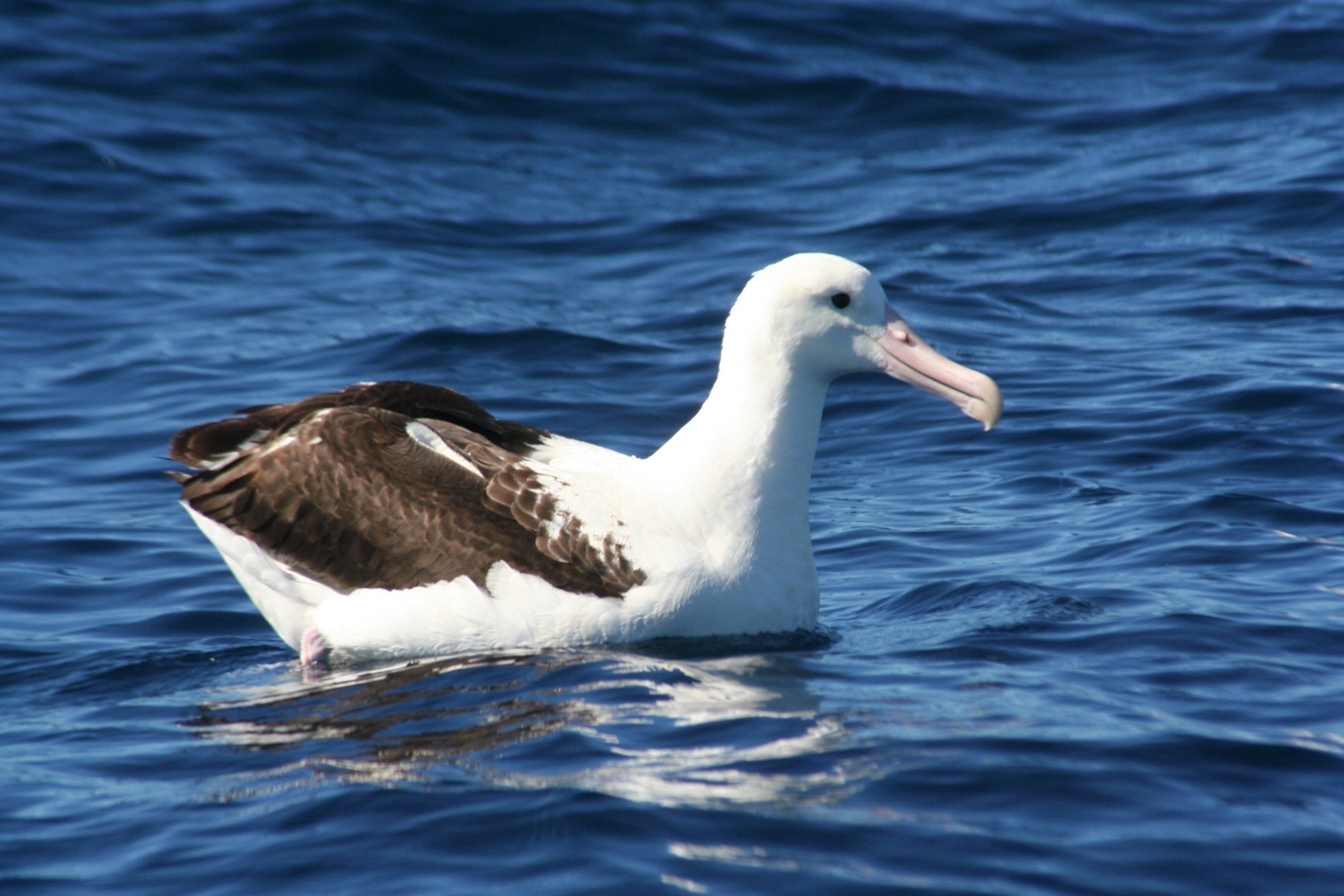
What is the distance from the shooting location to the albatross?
7.46 metres

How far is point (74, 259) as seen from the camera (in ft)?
50.4

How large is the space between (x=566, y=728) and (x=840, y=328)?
241cm

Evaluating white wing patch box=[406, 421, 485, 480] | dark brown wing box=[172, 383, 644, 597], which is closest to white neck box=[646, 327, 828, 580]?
dark brown wing box=[172, 383, 644, 597]

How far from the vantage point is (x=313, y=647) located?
7.91m

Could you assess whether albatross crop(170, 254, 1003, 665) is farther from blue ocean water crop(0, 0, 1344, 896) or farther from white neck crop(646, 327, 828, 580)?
blue ocean water crop(0, 0, 1344, 896)

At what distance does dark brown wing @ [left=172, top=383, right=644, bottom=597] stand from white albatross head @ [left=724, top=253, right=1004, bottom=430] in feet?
4.15

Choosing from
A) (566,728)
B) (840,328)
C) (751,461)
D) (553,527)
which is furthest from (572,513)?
(840,328)

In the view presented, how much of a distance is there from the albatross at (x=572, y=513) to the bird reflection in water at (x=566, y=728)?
235 millimetres

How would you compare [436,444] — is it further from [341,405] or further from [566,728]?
[566,728]

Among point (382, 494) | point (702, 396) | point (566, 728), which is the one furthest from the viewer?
point (702, 396)

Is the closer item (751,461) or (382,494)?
(751,461)

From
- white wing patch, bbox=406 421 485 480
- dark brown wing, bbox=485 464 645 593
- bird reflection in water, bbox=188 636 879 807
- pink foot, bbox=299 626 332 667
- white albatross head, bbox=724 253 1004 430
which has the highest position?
white albatross head, bbox=724 253 1004 430

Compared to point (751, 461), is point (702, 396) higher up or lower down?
lower down

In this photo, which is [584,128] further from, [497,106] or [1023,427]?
[1023,427]
